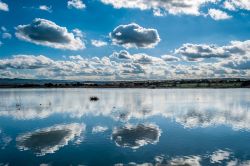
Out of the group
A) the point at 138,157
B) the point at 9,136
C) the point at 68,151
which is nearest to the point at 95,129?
the point at 9,136

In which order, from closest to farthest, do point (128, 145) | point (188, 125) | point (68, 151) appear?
point (68, 151), point (128, 145), point (188, 125)

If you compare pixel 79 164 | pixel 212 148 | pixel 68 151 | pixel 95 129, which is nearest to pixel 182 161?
pixel 212 148

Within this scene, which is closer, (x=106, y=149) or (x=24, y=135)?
(x=106, y=149)

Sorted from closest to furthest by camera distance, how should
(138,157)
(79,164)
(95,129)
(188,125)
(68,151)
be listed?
(79,164) < (138,157) < (68,151) < (95,129) < (188,125)

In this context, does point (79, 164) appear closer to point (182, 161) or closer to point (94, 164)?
point (94, 164)

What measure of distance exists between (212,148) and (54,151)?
1422 cm

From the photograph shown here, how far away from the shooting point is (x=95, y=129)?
132 ft

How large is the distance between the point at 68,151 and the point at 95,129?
502 inches

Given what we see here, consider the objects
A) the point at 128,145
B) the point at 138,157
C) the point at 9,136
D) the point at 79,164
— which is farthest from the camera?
the point at 9,136

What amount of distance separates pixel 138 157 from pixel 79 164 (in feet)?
15.7

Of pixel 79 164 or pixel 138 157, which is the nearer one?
pixel 79 164

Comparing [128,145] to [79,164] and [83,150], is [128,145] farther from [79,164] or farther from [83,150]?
[79,164]

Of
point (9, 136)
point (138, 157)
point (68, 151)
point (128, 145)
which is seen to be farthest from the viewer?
point (9, 136)

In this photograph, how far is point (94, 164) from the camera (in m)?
23.8
